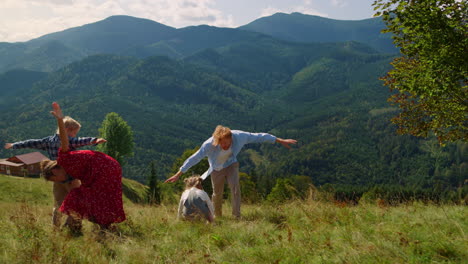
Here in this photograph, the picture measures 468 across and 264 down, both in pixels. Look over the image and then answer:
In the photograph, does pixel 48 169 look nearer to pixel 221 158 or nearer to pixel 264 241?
pixel 221 158

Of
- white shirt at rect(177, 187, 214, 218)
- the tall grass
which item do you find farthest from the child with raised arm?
white shirt at rect(177, 187, 214, 218)

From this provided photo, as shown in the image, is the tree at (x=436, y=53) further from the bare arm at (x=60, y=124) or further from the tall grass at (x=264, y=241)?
the bare arm at (x=60, y=124)

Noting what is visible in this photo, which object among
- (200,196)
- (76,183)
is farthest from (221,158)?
(76,183)

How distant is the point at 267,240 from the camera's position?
5.41 metres

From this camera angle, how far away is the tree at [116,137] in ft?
181

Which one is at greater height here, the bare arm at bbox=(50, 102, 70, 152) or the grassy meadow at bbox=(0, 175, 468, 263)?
the bare arm at bbox=(50, 102, 70, 152)

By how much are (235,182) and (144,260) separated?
3.65 m

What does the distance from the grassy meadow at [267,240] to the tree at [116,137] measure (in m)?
50.9

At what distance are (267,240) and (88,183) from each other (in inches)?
136

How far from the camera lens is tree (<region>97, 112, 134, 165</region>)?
55.2 meters

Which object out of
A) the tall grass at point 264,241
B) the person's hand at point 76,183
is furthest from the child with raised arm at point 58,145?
the tall grass at point 264,241

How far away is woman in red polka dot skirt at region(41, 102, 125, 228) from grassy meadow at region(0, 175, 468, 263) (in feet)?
1.12

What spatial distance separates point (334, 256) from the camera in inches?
176

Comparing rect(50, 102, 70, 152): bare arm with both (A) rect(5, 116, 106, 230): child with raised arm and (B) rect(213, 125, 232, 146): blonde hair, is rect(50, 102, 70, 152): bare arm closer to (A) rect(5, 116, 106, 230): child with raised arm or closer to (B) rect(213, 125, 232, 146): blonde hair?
(A) rect(5, 116, 106, 230): child with raised arm
